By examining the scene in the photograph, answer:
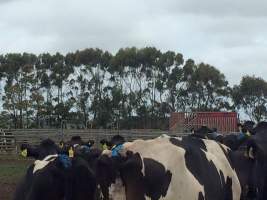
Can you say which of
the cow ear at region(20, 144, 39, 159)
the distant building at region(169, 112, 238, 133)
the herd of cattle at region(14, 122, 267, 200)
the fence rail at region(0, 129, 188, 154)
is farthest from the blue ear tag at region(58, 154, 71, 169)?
the distant building at region(169, 112, 238, 133)

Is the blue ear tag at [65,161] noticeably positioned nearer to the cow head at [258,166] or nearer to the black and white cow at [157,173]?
the black and white cow at [157,173]

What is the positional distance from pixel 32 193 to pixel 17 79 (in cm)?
5757

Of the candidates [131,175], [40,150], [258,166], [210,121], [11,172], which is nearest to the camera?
[131,175]

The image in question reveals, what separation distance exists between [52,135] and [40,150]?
25.9m

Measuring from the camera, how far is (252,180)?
8945mm

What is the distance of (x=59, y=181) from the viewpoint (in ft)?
21.7

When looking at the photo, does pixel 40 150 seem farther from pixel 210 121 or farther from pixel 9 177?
pixel 210 121

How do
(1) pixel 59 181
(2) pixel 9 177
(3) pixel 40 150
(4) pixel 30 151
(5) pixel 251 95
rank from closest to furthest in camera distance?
(1) pixel 59 181, (4) pixel 30 151, (3) pixel 40 150, (2) pixel 9 177, (5) pixel 251 95

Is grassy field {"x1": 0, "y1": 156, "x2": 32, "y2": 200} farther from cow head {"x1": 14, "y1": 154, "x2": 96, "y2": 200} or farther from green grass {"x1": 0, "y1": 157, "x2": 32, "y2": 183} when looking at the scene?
cow head {"x1": 14, "y1": 154, "x2": 96, "y2": 200}

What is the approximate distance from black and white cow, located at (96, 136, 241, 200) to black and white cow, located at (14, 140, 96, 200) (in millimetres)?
234

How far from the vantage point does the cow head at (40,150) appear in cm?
903

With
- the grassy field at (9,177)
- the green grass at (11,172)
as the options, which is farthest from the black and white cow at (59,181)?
the green grass at (11,172)

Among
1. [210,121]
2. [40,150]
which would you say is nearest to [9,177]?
[40,150]

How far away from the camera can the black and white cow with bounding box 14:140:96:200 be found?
6.51 m
